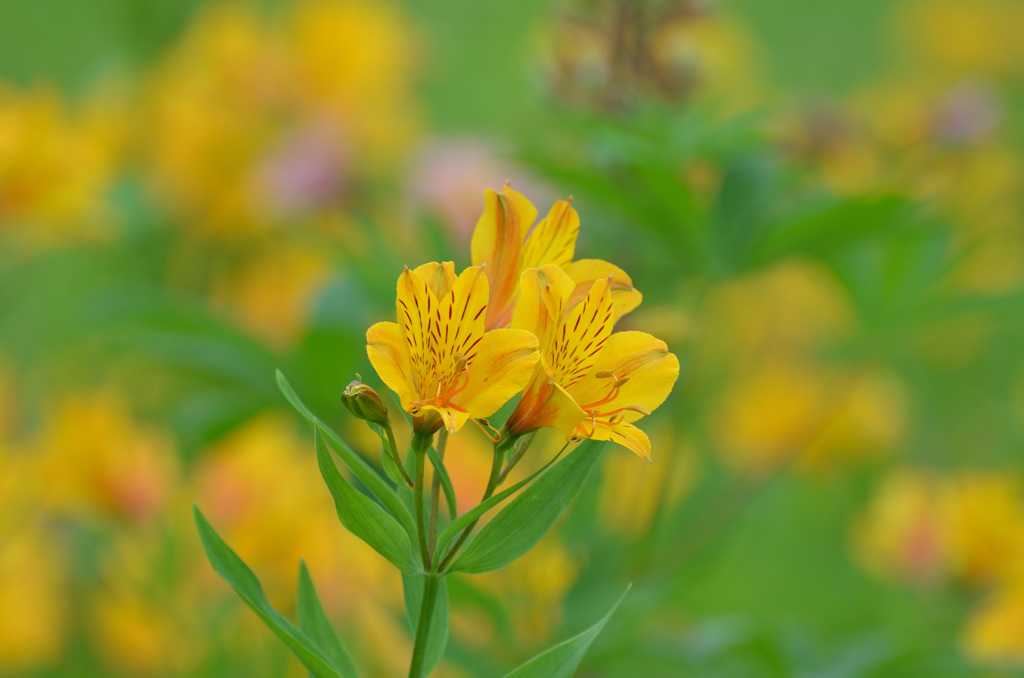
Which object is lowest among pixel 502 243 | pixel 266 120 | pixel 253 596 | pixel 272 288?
pixel 253 596

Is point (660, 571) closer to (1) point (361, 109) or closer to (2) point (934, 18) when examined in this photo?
(1) point (361, 109)

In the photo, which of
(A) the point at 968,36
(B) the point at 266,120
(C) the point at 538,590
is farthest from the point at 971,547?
(A) the point at 968,36

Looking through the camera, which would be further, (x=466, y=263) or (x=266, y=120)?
(x=266, y=120)

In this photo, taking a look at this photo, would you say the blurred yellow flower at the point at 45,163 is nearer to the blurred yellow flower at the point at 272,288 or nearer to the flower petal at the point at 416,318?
the blurred yellow flower at the point at 272,288

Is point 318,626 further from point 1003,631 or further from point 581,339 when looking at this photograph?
point 1003,631

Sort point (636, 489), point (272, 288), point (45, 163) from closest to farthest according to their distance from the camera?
1. point (45, 163)
2. point (636, 489)
3. point (272, 288)

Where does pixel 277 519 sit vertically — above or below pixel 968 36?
below

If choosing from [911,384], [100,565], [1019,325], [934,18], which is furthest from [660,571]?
[934,18]
